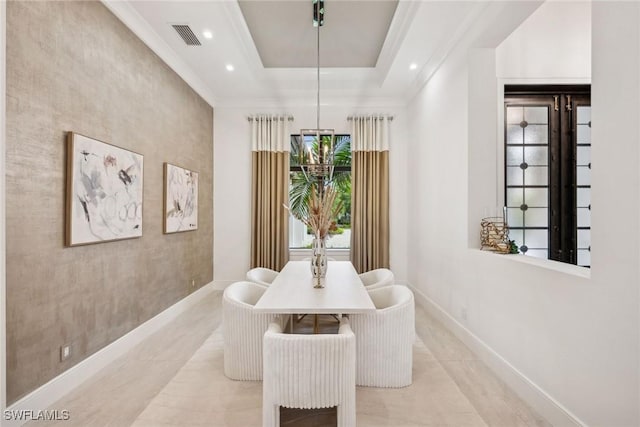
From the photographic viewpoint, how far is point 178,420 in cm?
192

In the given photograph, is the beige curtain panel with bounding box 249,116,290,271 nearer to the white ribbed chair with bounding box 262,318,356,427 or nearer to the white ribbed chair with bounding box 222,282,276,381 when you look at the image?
the white ribbed chair with bounding box 222,282,276,381

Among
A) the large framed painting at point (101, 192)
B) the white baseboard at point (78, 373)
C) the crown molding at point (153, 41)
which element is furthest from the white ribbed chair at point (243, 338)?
the crown molding at point (153, 41)

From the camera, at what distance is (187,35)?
3209 mm

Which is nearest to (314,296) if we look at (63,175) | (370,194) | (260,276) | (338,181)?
(260,276)

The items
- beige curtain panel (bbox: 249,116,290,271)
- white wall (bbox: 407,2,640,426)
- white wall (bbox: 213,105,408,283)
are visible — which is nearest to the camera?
white wall (bbox: 407,2,640,426)

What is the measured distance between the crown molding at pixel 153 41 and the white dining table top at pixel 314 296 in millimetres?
2573

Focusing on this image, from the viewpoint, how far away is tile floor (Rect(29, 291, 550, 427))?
75.7 inches

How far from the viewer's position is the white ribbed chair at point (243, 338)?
89.7 inches

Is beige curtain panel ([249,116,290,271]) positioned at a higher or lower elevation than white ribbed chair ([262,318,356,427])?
higher

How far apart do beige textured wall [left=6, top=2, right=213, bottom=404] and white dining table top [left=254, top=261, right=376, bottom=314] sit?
1.35 meters

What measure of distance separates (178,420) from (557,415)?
86.0 inches

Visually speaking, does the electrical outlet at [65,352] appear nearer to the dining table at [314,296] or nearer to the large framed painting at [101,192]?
the large framed painting at [101,192]

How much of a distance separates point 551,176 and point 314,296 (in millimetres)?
2748

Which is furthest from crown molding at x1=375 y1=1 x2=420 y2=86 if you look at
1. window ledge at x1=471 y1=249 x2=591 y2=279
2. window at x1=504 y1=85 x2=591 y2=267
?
window ledge at x1=471 y1=249 x2=591 y2=279
